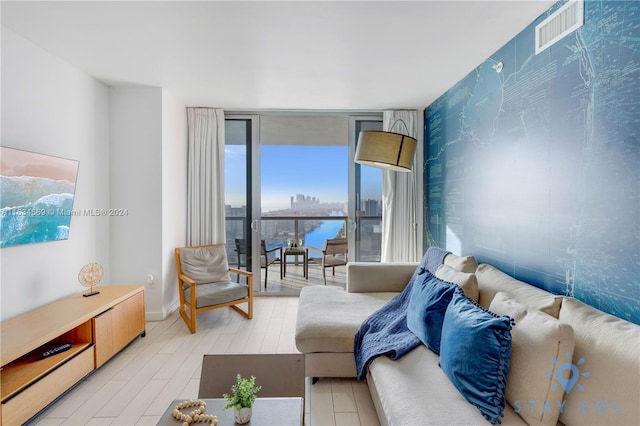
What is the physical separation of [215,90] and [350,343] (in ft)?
9.72

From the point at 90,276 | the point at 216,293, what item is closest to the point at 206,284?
the point at 216,293

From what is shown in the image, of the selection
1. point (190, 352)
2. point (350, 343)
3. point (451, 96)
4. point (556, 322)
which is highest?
→ point (451, 96)

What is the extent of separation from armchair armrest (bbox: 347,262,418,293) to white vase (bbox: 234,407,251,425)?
2135mm

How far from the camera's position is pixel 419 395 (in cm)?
158

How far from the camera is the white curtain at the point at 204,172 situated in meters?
4.34

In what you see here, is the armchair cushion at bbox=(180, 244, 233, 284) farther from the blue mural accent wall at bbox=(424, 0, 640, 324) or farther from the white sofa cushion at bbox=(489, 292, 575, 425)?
the white sofa cushion at bbox=(489, 292, 575, 425)

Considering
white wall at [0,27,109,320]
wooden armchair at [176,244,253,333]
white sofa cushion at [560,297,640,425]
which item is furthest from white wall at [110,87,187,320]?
white sofa cushion at [560,297,640,425]

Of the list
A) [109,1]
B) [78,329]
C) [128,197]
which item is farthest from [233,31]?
[78,329]

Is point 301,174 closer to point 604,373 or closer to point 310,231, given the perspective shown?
point 310,231

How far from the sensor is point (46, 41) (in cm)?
256

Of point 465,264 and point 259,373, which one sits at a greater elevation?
point 465,264

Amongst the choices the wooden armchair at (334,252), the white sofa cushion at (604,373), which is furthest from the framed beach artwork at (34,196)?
the white sofa cushion at (604,373)

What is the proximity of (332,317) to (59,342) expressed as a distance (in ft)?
6.67

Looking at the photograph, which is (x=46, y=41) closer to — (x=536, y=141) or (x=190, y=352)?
(x=190, y=352)
